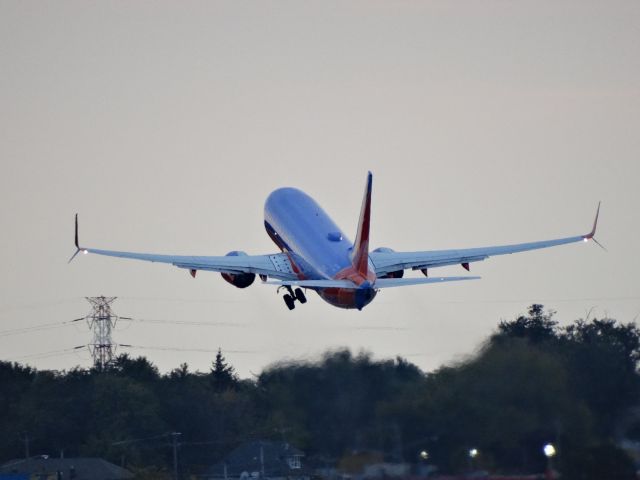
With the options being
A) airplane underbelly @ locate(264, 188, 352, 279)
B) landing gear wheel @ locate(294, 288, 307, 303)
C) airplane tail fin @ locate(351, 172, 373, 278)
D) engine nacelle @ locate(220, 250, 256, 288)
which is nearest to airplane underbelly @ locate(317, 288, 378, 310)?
airplane tail fin @ locate(351, 172, 373, 278)

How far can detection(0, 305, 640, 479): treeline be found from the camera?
56844 mm

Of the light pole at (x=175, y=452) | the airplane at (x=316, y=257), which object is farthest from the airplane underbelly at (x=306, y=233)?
the light pole at (x=175, y=452)

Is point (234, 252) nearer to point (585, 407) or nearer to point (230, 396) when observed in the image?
point (230, 396)

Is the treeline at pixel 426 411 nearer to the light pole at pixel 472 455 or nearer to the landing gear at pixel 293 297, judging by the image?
the light pole at pixel 472 455

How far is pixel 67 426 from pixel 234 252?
1943 centimetres

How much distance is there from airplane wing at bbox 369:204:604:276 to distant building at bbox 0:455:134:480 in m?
21.1

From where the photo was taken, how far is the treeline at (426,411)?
56.8 meters

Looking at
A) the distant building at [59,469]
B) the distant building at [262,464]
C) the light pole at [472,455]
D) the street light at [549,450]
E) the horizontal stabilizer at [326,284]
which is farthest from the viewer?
the horizontal stabilizer at [326,284]

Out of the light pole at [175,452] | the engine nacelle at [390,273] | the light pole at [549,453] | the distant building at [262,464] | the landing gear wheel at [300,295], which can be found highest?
the engine nacelle at [390,273]

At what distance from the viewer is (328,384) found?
64.8m

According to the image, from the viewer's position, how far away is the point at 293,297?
91500mm

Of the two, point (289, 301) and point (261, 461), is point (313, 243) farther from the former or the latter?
point (261, 461)

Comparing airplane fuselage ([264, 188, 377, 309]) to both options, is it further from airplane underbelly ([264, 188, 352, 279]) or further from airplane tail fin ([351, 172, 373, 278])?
airplane tail fin ([351, 172, 373, 278])

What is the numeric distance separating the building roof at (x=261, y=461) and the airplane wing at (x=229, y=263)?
25925mm
